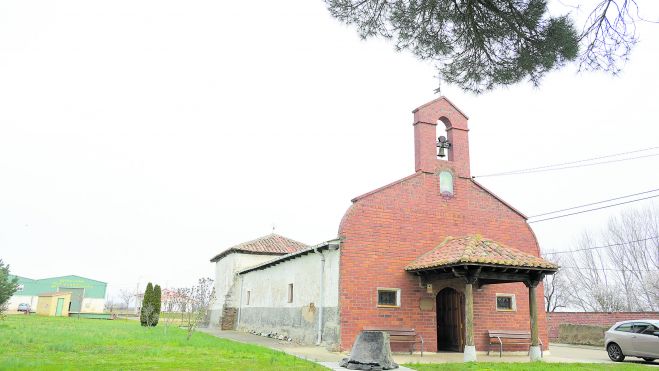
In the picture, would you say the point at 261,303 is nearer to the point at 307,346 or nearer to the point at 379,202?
the point at 307,346

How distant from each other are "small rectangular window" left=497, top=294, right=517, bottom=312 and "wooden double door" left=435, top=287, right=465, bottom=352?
1.32 m

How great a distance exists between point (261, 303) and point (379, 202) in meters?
9.80

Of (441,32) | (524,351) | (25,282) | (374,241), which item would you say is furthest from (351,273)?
(25,282)

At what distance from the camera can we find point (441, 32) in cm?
969

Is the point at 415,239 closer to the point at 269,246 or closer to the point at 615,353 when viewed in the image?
the point at 615,353

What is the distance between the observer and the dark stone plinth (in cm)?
1055

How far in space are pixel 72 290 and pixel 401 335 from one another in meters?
50.4

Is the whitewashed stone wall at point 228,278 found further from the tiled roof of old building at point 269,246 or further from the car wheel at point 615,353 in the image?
the car wheel at point 615,353

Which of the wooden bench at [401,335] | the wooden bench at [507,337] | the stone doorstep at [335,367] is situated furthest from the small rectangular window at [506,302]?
the stone doorstep at [335,367]

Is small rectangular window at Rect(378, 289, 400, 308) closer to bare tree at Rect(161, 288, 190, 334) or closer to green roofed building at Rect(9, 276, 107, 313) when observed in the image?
bare tree at Rect(161, 288, 190, 334)

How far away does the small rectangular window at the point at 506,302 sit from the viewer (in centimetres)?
1675

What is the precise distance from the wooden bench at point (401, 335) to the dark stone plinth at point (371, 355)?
12.9 feet

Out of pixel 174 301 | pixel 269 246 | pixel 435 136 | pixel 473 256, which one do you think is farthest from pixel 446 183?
pixel 174 301

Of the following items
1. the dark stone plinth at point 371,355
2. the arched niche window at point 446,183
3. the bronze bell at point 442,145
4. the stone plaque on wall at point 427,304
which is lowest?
the dark stone plinth at point 371,355
